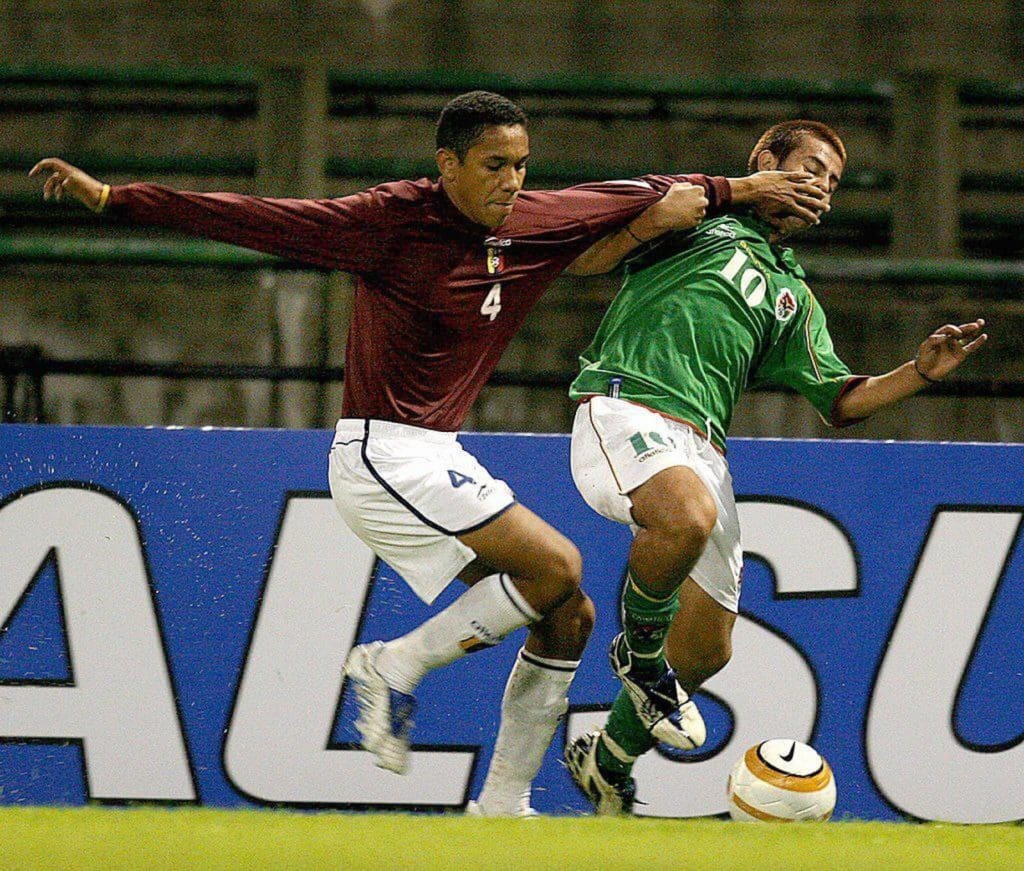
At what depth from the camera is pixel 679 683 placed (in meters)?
4.80


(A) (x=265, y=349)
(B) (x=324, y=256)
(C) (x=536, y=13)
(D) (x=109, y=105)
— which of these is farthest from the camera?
(C) (x=536, y=13)

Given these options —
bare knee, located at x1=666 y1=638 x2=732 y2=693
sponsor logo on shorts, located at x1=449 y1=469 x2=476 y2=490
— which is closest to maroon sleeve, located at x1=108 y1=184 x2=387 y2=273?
sponsor logo on shorts, located at x1=449 y1=469 x2=476 y2=490

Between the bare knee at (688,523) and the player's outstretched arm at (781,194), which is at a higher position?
the player's outstretched arm at (781,194)

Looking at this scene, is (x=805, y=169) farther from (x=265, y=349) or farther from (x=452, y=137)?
(x=265, y=349)

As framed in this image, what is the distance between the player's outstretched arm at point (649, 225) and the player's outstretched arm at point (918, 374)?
0.73 m

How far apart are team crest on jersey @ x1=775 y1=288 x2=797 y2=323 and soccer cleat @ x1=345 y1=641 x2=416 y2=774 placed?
60.8 inches

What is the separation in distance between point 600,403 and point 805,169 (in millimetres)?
942

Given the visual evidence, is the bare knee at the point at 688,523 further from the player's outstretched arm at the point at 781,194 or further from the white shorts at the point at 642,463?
the player's outstretched arm at the point at 781,194

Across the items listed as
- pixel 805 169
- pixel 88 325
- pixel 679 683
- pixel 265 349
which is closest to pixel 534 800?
pixel 679 683

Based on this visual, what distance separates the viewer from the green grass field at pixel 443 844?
301 centimetres

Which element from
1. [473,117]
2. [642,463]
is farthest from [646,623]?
[473,117]

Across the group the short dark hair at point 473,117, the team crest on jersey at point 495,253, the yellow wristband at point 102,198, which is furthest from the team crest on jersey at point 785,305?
the yellow wristband at point 102,198

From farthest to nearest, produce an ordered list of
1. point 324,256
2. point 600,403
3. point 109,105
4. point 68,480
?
point 109,105 → point 68,480 → point 600,403 → point 324,256

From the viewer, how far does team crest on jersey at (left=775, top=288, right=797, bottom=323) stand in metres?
4.77
